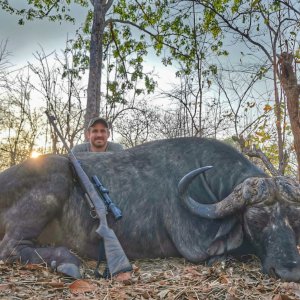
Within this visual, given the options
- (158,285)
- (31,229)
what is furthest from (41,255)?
(158,285)

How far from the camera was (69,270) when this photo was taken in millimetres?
3256

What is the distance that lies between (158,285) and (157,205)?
132 centimetres

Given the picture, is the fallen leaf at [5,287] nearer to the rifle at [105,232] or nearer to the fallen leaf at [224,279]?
the rifle at [105,232]

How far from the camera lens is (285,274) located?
119 inches

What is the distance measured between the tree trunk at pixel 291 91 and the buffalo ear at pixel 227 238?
465 centimetres

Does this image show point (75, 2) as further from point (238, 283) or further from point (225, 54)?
point (238, 283)

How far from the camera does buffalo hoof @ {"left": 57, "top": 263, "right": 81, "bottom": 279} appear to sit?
3.23m

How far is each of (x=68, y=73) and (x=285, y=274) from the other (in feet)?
41.9

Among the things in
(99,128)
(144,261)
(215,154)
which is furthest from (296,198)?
(99,128)

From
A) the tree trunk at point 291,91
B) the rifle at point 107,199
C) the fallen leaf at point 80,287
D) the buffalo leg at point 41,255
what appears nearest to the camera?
the fallen leaf at point 80,287

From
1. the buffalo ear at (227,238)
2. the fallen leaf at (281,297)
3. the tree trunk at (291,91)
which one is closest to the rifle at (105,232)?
the buffalo ear at (227,238)

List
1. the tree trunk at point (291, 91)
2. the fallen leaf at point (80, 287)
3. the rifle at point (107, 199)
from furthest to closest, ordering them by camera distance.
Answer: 1. the tree trunk at point (291, 91)
2. the rifle at point (107, 199)
3. the fallen leaf at point (80, 287)

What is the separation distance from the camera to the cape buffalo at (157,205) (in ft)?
11.6

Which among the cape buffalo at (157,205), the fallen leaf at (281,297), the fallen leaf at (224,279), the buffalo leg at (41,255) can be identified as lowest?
the fallen leaf at (281,297)
